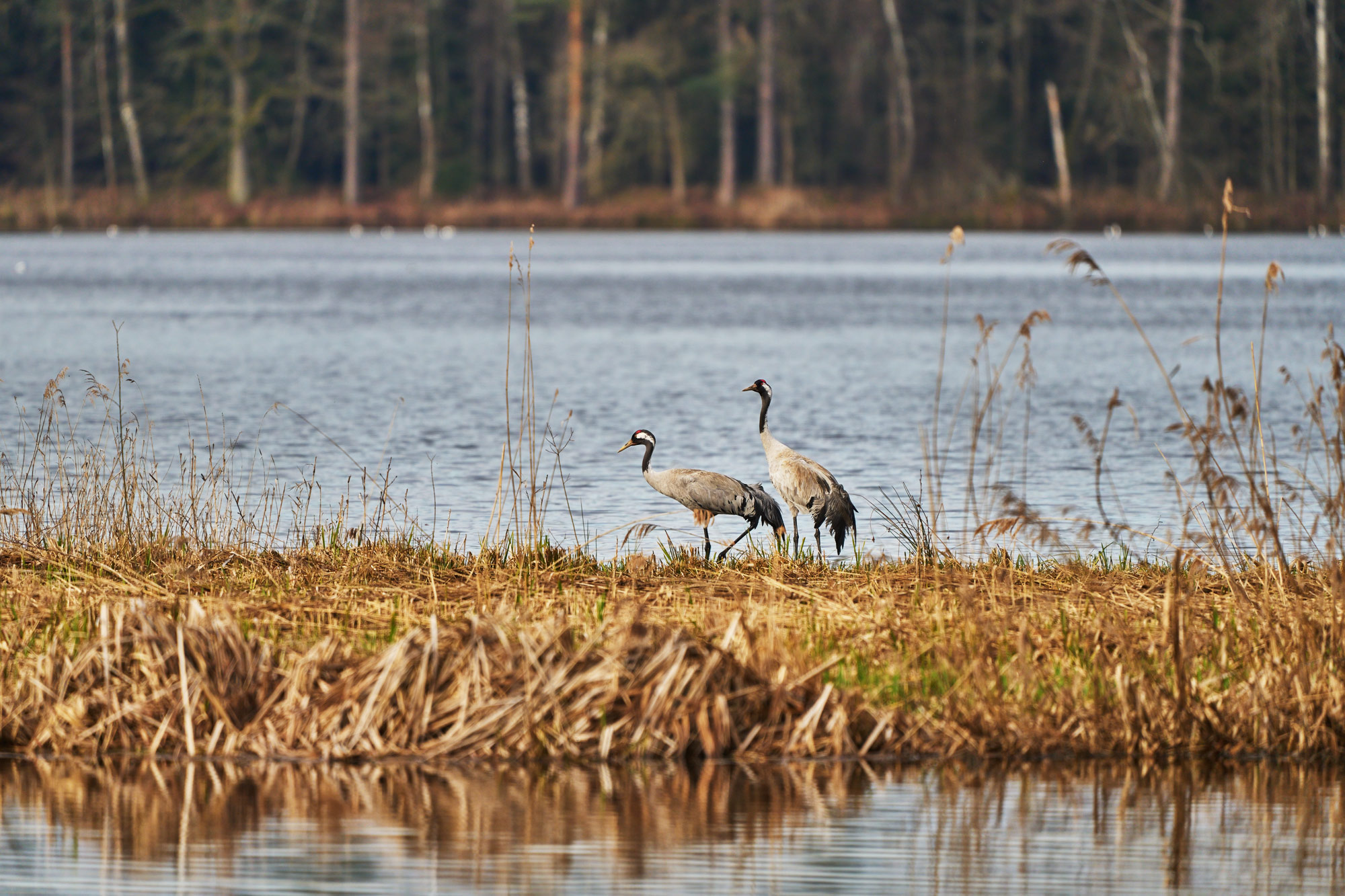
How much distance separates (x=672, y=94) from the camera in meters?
71.8

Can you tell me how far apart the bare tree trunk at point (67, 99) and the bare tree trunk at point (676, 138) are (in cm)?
2049

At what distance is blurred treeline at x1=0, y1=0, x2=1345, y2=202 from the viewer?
66312mm

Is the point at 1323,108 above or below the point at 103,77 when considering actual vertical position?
below

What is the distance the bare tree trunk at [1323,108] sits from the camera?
59.1 m

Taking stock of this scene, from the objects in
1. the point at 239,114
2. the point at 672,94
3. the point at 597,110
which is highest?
the point at 672,94

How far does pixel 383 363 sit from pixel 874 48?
49.3 metres

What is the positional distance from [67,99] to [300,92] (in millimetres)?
9331

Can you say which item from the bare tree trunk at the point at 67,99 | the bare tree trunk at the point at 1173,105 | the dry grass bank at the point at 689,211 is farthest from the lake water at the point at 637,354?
the bare tree trunk at the point at 67,99

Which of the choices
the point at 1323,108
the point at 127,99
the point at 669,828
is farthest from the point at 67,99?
the point at 669,828

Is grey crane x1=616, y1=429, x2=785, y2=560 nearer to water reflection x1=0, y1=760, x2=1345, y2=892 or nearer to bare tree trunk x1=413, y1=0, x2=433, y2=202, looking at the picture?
water reflection x1=0, y1=760, x2=1345, y2=892

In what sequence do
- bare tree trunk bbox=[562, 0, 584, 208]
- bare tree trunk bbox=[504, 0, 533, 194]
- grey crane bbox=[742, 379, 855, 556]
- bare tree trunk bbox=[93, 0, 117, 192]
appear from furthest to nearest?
bare tree trunk bbox=[504, 0, 533, 194] < bare tree trunk bbox=[93, 0, 117, 192] < bare tree trunk bbox=[562, 0, 584, 208] < grey crane bbox=[742, 379, 855, 556]

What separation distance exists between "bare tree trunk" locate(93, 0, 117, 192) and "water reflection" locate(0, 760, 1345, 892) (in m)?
66.9

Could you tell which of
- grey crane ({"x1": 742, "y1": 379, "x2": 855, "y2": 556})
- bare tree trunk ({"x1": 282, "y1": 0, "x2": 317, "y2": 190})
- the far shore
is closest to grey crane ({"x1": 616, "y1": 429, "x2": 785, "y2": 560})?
grey crane ({"x1": 742, "y1": 379, "x2": 855, "y2": 556})

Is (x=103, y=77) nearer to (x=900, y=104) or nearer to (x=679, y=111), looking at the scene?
(x=679, y=111)
